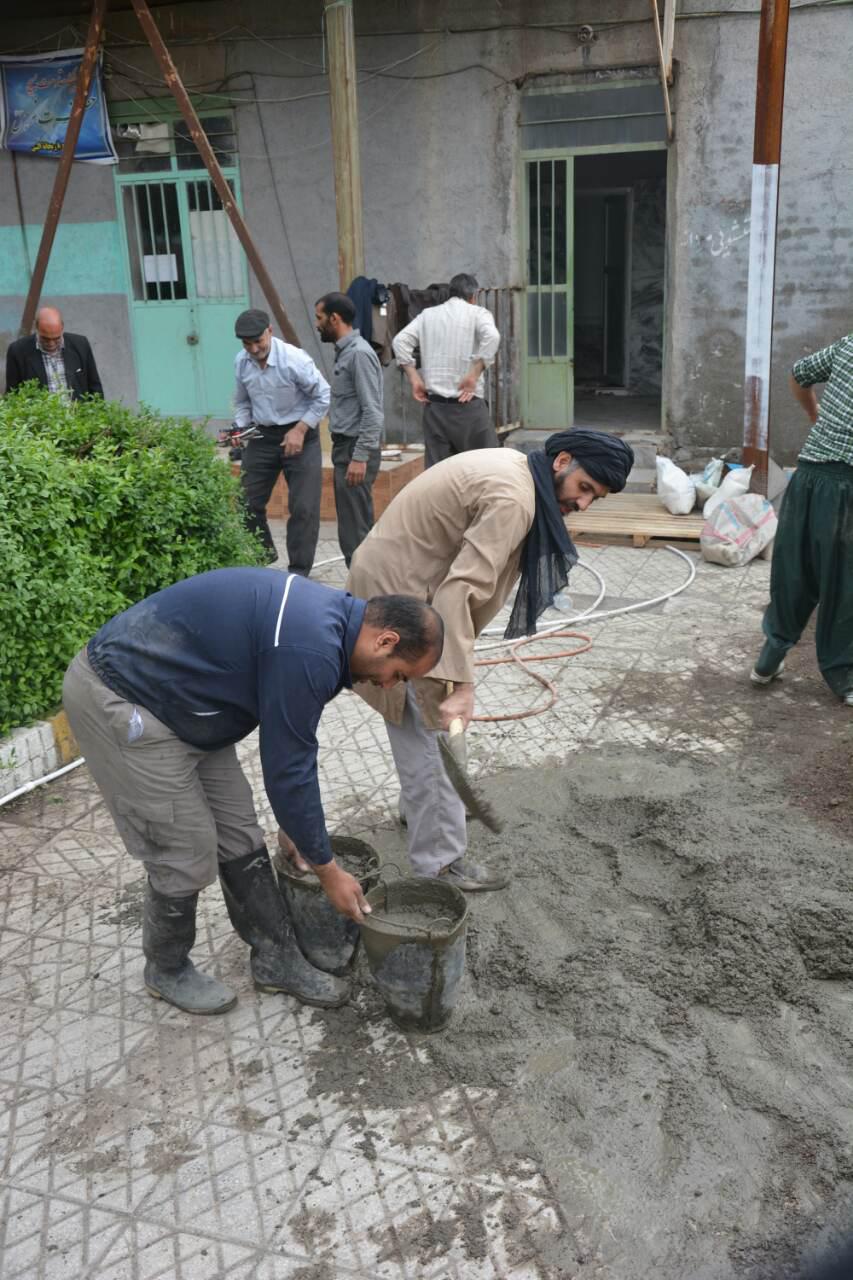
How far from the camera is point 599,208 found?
15.1m

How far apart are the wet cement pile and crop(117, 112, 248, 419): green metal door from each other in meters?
8.80

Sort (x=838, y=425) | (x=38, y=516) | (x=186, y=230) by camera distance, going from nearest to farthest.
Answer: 1. (x=38, y=516)
2. (x=838, y=425)
3. (x=186, y=230)

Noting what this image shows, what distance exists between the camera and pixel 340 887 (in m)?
2.92

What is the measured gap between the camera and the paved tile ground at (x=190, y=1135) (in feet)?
8.48

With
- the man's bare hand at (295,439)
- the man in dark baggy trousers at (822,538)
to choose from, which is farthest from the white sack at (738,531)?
the man's bare hand at (295,439)

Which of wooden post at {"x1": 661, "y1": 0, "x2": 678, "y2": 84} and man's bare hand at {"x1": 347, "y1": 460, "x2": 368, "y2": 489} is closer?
man's bare hand at {"x1": 347, "y1": 460, "x2": 368, "y2": 489}

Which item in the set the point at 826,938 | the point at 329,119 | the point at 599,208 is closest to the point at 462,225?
the point at 329,119

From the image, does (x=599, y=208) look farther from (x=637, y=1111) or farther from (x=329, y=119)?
(x=637, y=1111)

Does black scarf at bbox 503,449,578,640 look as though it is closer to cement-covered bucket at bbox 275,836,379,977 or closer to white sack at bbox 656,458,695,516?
cement-covered bucket at bbox 275,836,379,977

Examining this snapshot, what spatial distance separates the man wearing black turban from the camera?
11.4 ft

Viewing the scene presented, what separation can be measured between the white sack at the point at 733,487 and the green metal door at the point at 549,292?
2.86 m

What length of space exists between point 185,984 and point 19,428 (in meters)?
3.24

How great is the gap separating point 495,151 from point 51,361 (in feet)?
16.6

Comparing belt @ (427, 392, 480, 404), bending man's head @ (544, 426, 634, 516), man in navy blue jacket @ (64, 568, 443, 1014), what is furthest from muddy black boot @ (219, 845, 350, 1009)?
belt @ (427, 392, 480, 404)
